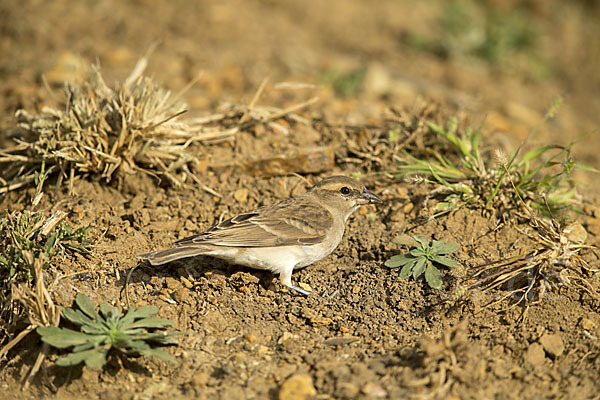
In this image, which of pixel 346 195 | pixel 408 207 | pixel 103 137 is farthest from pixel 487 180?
pixel 103 137

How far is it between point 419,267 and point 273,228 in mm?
1571

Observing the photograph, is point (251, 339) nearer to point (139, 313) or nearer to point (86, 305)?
point (139, 313)

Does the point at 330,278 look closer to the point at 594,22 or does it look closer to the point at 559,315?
the point at 559,315

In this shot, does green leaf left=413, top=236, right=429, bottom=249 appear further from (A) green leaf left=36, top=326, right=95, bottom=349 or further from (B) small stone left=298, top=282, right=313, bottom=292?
(A) green leaf left=36, top=326, right=95, bottom=349

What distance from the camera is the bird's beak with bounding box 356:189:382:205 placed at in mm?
6586

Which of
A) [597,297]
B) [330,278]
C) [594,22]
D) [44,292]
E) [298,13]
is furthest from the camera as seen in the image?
[594,22]

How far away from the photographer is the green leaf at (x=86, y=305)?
4848 mm

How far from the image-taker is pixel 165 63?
9.83 m

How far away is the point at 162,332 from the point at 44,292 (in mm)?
1036

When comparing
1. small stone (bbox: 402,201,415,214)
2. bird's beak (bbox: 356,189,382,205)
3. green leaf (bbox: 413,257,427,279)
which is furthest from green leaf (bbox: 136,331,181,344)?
small stone (bbox: 402,201,415,214)

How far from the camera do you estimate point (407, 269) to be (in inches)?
226

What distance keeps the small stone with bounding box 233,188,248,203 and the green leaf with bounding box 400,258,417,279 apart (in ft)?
7.11

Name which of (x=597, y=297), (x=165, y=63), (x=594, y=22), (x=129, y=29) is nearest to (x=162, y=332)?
(x=597, y=297)

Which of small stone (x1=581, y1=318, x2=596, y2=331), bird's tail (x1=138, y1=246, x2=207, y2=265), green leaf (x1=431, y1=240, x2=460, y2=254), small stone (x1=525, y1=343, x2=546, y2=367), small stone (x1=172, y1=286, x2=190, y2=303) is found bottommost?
small stone (x1=172, y1=286, x2=190, y2=303)
